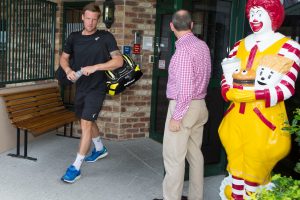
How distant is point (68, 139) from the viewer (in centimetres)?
560

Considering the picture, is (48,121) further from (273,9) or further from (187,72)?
(273,9)

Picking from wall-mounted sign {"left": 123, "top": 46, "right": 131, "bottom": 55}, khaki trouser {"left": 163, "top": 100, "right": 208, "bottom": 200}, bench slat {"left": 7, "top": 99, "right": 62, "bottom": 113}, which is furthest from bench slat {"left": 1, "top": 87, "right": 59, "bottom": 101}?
khaki trouser {"left": 163, "top": 100, "right": 208, "bottom": 200}

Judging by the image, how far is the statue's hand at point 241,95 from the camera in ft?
8.89

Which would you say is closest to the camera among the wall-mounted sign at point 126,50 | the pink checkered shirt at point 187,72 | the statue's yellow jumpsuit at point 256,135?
the statue's yellow jumpsuit at point 256,135

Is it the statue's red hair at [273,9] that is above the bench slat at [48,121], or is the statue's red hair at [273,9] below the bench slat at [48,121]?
above

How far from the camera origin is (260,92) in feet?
8.80

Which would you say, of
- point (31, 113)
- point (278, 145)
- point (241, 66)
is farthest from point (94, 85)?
point (278, 145)

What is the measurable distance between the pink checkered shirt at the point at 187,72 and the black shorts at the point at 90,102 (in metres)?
1.14

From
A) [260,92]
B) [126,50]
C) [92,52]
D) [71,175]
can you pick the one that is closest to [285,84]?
[260,92]

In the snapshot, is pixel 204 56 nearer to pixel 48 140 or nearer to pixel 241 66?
pixel 241 66

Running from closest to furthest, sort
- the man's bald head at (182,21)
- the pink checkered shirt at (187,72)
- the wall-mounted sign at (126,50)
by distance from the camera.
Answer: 1. the pink checkered shirt at (187,72)
2. the man's bald head at (182,21)
3. the wall-mounted sign at (126,50)

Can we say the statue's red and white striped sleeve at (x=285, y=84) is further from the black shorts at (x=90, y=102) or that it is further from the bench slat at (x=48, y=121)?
the bench slat at (x=48, y=121)

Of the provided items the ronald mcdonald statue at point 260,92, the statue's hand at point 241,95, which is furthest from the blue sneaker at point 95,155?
the statue's hand at point 241,95

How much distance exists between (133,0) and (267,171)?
333 centimetres
